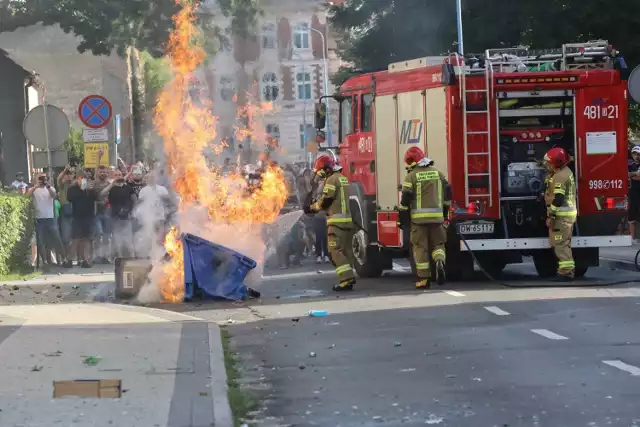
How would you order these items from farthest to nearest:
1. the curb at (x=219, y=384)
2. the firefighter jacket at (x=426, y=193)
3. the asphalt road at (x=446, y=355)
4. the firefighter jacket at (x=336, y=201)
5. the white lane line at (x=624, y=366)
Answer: the firefighter jacket at (x=336, y=201)
the firefighter jacket at (x=426, y=193)
the white lane line at (x=624, y=366)
the asphalt road at (x=446, y=355)
the curb at (x=219, y=384)

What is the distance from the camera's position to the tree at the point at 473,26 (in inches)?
1294

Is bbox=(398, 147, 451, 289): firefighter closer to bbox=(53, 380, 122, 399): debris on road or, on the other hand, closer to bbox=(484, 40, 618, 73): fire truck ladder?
bbox=(484, 40, 618, 73): fire truck ladder

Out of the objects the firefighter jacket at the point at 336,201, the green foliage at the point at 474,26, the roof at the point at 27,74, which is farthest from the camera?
the roof at the point at 27,74

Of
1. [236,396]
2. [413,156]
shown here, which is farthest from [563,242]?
[236,396]

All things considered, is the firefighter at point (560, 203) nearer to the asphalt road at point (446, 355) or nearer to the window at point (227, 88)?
the asphalt road at point (446, 355)

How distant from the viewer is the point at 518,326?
13.2 meters

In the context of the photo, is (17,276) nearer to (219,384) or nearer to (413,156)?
(413,156)

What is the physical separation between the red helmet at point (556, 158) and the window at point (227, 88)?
13166 millimetres

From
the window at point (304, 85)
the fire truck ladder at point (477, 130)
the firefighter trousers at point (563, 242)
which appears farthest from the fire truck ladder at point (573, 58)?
the window at point (304, 85)

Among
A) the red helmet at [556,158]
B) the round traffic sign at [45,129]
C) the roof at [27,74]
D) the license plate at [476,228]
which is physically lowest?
the license plate at [476,228]

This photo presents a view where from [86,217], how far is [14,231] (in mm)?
4657

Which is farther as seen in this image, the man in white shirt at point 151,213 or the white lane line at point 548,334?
the man in white shirt at point 151,213

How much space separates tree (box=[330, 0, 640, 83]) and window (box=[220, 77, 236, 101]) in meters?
3.83

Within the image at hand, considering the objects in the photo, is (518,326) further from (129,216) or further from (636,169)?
(129,216)
